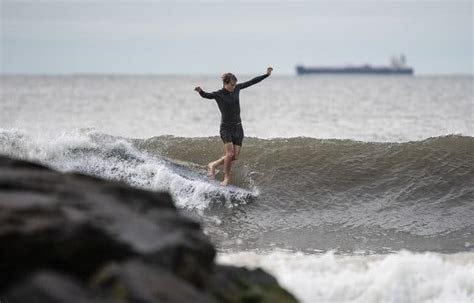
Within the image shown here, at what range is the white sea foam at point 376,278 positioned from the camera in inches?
248

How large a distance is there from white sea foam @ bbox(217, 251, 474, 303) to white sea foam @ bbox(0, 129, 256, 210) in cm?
411

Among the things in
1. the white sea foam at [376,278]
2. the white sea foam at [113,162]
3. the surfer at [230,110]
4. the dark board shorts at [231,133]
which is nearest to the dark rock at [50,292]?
the white sea foam at [376,278]

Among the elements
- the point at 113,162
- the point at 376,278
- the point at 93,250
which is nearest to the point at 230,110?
the point at 113,162

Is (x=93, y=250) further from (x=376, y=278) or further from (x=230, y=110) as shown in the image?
(x=230, y=110)

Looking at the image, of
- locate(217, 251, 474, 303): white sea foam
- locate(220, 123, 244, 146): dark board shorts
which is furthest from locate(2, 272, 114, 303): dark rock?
locate(220, 123, 244, 146): dark board shorts

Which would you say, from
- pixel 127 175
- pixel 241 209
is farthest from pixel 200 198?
pixel 127 175

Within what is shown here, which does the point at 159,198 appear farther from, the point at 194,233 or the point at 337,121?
the point at 337,121

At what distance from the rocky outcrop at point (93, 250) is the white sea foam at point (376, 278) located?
1804 millimetres

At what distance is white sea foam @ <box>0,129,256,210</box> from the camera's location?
451 inches

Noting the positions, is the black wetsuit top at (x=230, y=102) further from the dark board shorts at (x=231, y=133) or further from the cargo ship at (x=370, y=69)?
the cargo ship at (x=370, y=69)

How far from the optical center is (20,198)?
425cm

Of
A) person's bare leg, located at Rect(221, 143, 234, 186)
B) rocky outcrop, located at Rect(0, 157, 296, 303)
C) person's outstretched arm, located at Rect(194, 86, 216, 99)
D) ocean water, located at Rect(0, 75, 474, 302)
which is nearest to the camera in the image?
rocky outcrop, located at Rect(0, 157, 296, 303)

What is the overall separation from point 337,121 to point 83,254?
93.0ft

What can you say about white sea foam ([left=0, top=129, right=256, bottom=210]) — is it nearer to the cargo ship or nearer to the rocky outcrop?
the rocky outcrop
